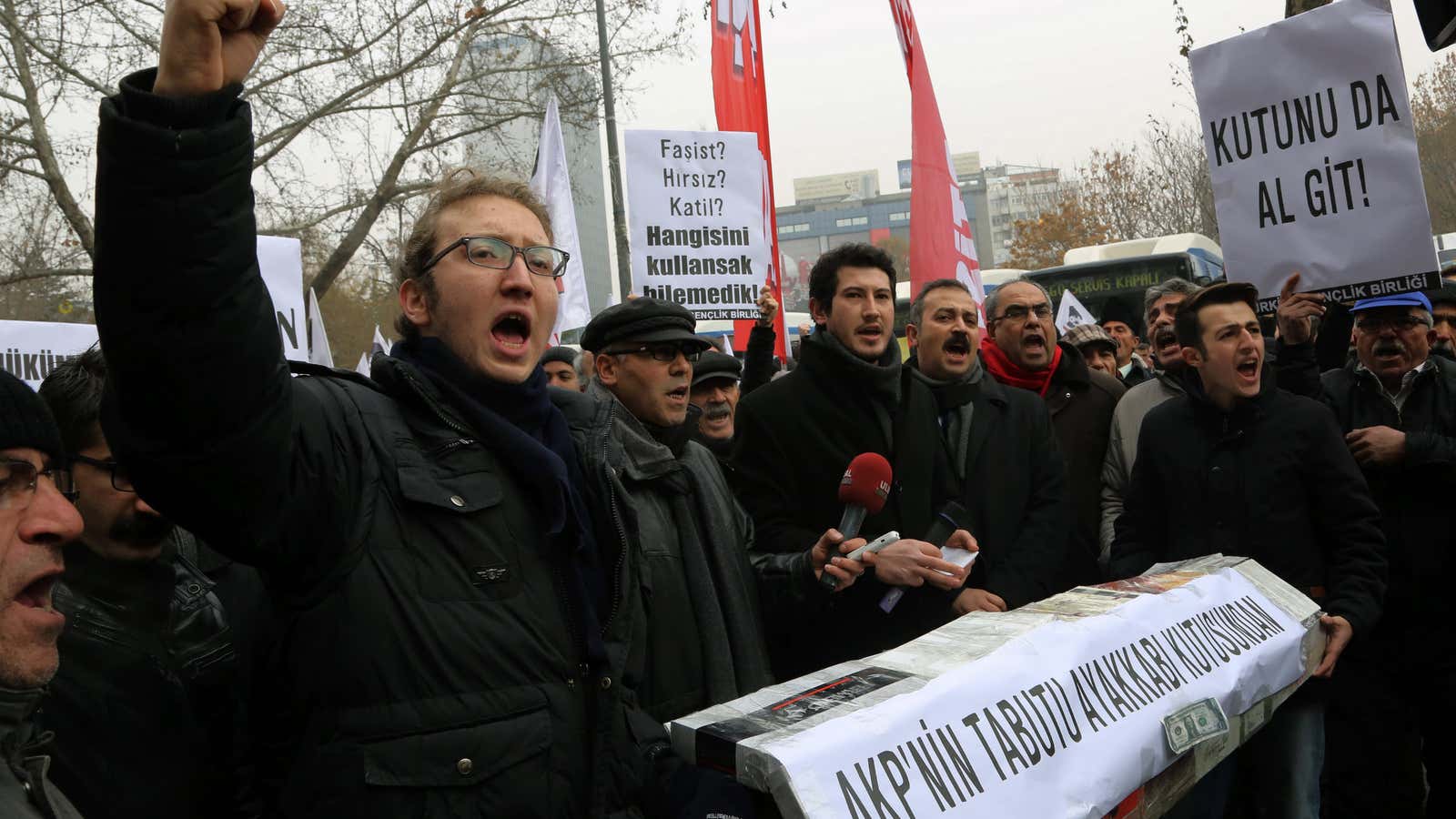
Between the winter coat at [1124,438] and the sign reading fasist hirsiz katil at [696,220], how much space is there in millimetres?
2830

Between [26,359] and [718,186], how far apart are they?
13.6ft

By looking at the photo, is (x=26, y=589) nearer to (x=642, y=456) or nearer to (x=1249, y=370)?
(x=642, y=456)

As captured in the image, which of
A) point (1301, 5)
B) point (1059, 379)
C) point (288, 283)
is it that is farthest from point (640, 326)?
point (1301, 5)

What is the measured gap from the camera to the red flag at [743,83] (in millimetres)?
8445

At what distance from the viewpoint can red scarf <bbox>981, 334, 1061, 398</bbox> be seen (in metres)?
5.46

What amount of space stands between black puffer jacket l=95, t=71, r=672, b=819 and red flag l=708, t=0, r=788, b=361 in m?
6.28

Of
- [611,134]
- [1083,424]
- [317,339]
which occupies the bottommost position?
[1083,424]

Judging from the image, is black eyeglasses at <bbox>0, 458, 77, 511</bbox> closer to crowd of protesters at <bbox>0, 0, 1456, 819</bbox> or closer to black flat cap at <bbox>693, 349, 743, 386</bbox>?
crowd of protesters at <bbox>0, 0, 1456, 819</bbox>

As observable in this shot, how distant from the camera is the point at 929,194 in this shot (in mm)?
7418

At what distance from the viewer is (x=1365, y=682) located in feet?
13.8

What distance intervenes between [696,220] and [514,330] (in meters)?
5.39

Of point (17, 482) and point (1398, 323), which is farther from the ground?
point (1398, 323)

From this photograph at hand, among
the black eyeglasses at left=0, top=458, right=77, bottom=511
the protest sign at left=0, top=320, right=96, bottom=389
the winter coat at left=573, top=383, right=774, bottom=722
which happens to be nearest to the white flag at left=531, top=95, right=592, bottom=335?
the protest sign at left=0, top=320, right=96, bottom=389

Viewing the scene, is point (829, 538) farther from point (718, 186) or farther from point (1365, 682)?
point (718, 186)
